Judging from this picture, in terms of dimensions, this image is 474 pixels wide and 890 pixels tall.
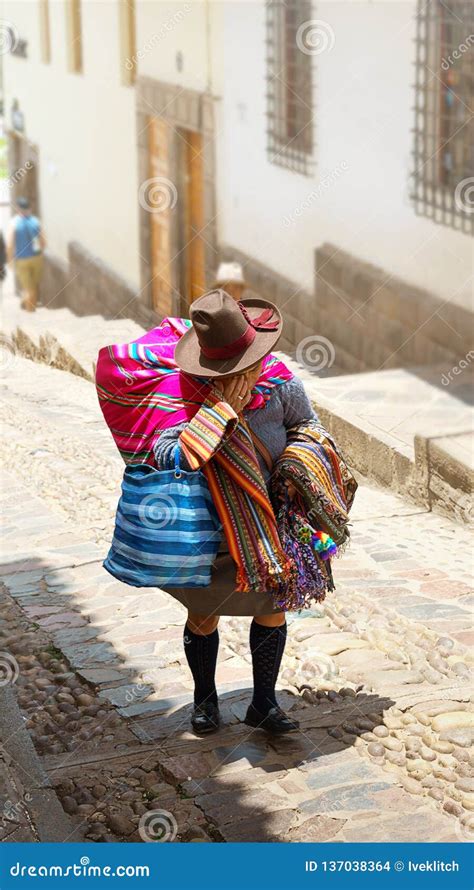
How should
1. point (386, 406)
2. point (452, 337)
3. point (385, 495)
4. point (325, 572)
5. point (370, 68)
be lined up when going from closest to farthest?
point (325, 572) → point (385, 495) → point (386, 406) → point (452, 337) → point (370, 68)

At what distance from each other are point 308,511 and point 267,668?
2.19ft

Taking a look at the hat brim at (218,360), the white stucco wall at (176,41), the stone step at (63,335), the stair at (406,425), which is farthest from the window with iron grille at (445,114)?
the hat brim at (218,360)

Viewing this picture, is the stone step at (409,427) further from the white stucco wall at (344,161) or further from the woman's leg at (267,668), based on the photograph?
the woman's leg at (267,668)

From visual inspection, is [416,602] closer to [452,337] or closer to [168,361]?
[168,361]

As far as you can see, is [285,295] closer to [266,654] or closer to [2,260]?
[2,260]

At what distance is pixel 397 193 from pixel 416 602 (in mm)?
5975

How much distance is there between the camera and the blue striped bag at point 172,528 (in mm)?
4965

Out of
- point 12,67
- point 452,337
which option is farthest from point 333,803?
point 12,67

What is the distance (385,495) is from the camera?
30.9 feet
